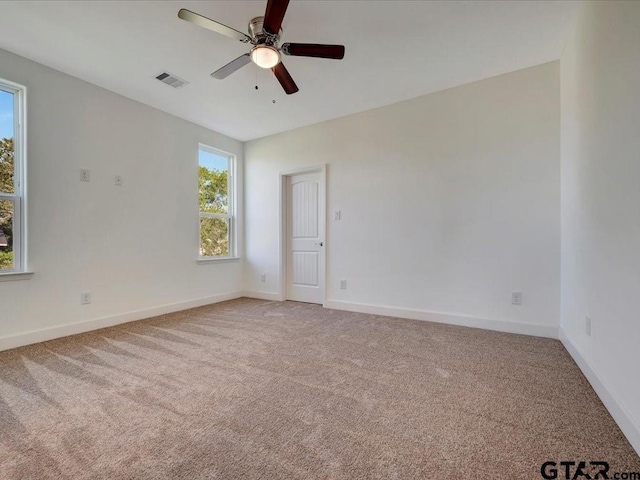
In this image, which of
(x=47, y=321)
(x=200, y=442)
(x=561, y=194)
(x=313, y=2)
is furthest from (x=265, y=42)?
(x=47, y=321)

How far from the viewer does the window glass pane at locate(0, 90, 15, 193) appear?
256 cm

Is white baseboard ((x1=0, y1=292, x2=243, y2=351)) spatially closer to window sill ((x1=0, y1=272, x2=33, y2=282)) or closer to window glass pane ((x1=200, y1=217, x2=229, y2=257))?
window sill ((x1=0, y1=272, x2=33, y2=282))

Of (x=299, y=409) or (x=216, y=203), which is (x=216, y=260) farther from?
(x=299, y=409)

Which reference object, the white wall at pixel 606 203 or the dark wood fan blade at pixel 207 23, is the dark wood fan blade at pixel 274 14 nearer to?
the dark wood fan blade at pixel 207 23

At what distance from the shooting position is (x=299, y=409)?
1616mm

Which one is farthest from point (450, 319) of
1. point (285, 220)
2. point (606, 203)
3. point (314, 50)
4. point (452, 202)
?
point (314, 50)

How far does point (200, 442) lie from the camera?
1.36 m

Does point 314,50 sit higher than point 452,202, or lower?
higher

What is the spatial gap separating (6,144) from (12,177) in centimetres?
29

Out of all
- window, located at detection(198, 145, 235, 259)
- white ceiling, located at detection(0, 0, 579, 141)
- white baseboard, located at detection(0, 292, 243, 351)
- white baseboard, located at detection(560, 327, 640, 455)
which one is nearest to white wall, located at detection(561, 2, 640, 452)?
white baseboard, located at detection(560, 327, 640, 455)

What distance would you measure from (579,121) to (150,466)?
133 inches

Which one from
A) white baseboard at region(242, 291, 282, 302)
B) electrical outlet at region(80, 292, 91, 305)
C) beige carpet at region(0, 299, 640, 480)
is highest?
electrical outlet at region(80, 292, 91, 305)

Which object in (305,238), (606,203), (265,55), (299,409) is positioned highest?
(265,55)

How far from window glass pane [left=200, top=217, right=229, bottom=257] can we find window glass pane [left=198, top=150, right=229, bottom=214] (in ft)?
0.55
